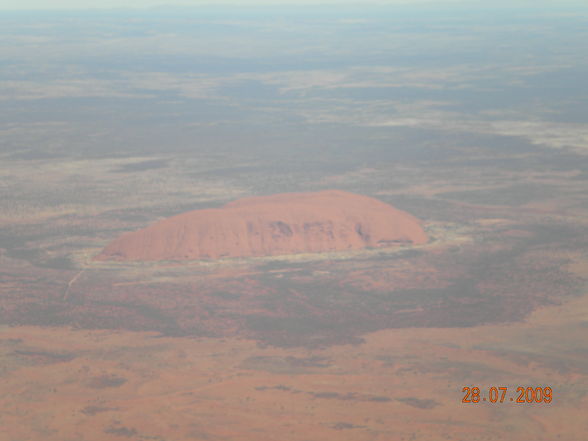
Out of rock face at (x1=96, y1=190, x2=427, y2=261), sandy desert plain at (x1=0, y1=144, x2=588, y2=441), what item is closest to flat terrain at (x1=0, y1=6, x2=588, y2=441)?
sandy desert plain at (x1=0, y1=144, x2=588, y2=441)

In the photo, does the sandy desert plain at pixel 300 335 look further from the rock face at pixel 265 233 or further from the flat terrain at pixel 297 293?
the rock face at pixel 265 233

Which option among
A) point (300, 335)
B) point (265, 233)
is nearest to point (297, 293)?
point (300, 335)

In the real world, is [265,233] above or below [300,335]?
above

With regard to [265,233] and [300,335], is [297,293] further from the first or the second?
[265,233]

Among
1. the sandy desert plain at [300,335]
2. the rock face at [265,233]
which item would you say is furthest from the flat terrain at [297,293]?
the rock face at [265,233]

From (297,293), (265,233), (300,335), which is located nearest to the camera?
(300,335)
